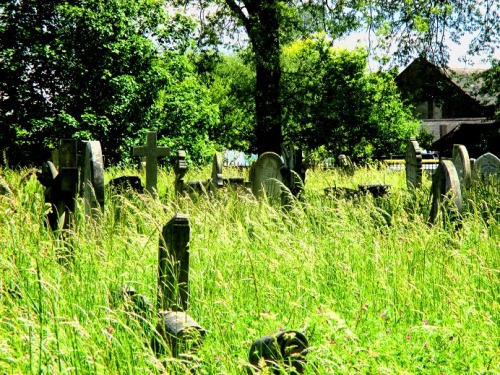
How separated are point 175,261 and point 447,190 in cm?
443

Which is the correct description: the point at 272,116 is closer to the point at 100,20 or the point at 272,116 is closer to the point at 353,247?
the point at 100,20

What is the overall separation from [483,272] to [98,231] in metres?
3.45

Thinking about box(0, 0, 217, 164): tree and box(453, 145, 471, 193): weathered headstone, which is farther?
box(0, 0, 217, 164): tree

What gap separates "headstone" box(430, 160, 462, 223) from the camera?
6.98 m

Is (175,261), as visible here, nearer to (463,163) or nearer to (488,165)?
(463,163)

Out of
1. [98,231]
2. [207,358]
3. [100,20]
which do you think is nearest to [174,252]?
[207,358]

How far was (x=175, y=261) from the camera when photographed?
150 inches

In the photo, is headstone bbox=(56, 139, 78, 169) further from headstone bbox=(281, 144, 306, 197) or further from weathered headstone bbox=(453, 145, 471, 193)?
weathered headstone bbox=(453, 145, 471, 193)

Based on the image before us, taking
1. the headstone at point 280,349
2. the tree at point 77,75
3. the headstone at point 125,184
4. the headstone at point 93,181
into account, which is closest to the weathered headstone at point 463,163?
the headstone at point 125,184

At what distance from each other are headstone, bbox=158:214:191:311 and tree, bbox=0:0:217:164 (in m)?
15.0

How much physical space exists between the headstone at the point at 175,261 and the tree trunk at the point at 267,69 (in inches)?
538

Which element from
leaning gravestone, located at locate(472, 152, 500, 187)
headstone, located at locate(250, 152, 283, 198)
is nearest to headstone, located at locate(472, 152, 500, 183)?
leaning gravestone, located at locate(472, 152, 500, 187)

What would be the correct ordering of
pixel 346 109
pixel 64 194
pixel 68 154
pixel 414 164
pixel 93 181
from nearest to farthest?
pixel 64 194, pixel 93 181, pixel 68 154, pixel 414 164, pixel 346 109

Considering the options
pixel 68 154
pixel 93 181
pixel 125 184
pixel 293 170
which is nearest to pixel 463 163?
pixel 293 170
